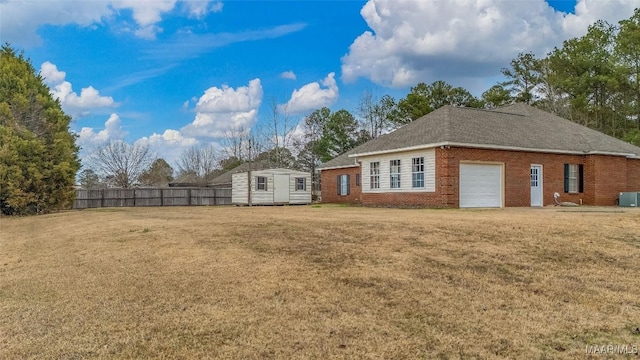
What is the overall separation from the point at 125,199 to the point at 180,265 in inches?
1114

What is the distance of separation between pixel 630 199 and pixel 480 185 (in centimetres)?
746

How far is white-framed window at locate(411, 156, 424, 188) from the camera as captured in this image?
2016 centimetres

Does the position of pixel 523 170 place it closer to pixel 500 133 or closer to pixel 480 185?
pixel 500 133

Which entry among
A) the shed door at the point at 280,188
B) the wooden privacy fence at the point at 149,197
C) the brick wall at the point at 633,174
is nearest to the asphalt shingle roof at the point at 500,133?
the brick wall at the point at 633,174

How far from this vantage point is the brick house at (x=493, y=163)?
1928cm

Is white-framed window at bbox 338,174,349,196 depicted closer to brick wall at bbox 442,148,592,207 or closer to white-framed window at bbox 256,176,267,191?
white-framed window at bbox 256,176,267,191

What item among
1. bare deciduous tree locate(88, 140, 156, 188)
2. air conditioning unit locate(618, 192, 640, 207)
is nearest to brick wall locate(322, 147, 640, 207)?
air conditioning unit locate(618, 192, 640, 207)

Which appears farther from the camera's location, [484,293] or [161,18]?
[161,18]

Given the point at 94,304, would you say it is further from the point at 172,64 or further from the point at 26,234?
the point at 172,64

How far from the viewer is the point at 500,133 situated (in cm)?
2108

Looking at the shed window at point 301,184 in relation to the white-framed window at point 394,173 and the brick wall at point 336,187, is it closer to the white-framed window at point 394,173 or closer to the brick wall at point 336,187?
the brick wall at point 336,187

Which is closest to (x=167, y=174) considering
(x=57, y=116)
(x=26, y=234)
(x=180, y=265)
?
(x=57, y=116)

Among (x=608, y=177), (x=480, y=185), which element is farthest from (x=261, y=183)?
(x=608, y=177)

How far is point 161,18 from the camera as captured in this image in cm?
1900
